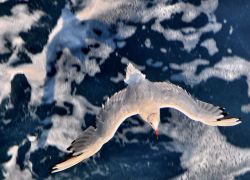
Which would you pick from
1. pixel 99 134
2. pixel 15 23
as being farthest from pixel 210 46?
pixel 15 23

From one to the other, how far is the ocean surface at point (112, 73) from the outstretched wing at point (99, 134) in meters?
1.09

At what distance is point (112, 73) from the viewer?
19.0 feet

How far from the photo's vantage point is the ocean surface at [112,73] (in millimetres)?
5465

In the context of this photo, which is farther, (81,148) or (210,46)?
(210,46)

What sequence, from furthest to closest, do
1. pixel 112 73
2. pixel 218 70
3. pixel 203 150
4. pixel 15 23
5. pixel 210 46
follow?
pixel 203 150 < pixel 218 70 < pixel 210 46 < pixel 112 73 < pixel 15 23

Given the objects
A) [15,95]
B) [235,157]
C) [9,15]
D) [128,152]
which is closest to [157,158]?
[128,152]

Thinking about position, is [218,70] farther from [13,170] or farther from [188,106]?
[13,170]

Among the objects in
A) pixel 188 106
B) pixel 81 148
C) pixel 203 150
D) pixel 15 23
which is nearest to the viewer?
pixel 81 148

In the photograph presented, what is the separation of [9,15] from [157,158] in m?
3.32

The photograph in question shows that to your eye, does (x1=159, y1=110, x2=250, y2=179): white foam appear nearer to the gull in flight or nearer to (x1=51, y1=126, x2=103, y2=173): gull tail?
the gull in flight

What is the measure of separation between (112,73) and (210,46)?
5.29 ft

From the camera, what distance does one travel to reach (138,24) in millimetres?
5711

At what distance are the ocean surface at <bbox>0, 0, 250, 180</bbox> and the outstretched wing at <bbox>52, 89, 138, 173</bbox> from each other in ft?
3.58

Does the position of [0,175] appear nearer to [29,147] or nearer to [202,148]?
[29,147]
